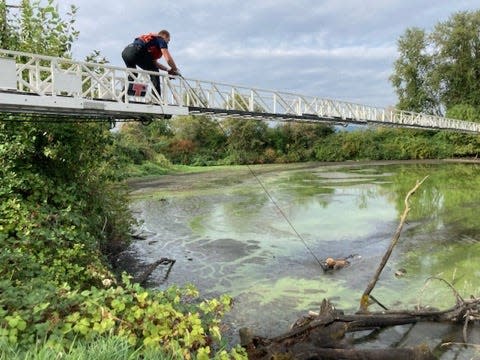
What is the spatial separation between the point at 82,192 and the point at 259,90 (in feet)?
25.5

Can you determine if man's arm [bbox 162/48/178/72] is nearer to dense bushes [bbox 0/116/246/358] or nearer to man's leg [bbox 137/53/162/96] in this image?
man's leg [bbox 137/53/162/96]

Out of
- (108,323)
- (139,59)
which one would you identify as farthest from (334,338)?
(139,59)

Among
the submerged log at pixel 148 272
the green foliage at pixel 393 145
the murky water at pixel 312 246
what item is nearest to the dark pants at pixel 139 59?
the submerged log at pixel 148 272

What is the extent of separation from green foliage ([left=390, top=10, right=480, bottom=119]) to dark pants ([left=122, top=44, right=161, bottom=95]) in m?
37.4

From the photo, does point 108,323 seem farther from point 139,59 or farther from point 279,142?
point 279,142

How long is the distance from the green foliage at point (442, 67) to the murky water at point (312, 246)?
892 inches

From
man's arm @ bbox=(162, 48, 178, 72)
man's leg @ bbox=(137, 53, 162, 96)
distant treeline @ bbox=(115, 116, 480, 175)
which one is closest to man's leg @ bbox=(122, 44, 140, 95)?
man's leg @ bbox=(137, 53, 162, 96)

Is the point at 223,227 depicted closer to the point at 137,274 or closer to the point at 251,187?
the point at 137,274

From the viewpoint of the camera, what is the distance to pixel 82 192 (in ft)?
26.5

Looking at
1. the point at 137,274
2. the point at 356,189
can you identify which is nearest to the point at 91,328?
the point at 137,274

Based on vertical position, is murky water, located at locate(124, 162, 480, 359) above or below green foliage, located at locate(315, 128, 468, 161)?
below

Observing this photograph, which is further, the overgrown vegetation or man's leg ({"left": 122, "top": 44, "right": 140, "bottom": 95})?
man's leg ({"left": 122, "top": 44, "right": 140, "bottom": 95})

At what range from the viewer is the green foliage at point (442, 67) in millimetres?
40312

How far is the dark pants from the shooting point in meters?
8.18
